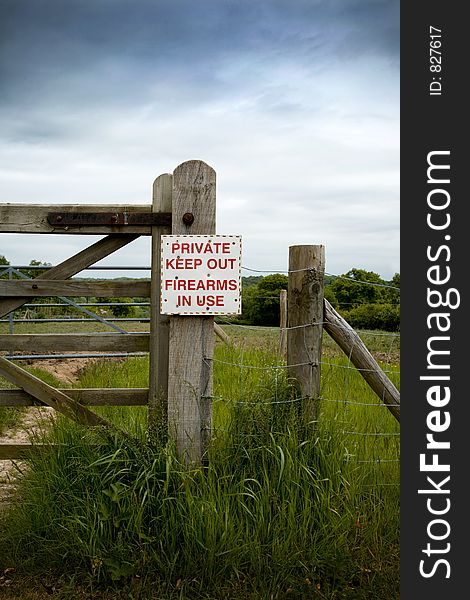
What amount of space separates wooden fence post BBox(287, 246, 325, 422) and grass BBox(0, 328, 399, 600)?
10 cm

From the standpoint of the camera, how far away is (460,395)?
13.9 ft

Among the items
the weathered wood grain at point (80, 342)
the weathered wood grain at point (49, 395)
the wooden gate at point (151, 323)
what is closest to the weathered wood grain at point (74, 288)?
the wooden gate at point (151, 323)

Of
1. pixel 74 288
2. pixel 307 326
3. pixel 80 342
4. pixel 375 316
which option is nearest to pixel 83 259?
pixel 74 288

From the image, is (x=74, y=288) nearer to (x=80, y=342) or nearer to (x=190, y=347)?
(x=80, y=342)

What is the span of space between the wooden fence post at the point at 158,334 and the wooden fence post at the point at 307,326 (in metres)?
0.89

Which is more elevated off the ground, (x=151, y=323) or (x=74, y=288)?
(x=74, y=288)

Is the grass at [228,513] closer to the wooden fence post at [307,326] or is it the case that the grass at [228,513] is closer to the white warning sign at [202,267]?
the wooden fence post at [307,326]

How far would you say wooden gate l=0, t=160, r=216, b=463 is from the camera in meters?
4.61

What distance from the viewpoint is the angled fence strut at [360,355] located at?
470cm

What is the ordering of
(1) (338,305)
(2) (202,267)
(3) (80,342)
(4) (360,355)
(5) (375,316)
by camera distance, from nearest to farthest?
(2) (202,267)
(4) (360,355)
(3) (80,342)
(5) (375,316)
(1) (338,305)

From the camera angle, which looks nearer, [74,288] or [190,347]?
Result: [190,347]

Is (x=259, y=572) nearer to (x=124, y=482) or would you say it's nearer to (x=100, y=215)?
(x=124, y=482)

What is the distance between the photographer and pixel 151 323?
477 cm

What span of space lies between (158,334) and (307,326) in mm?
1050
